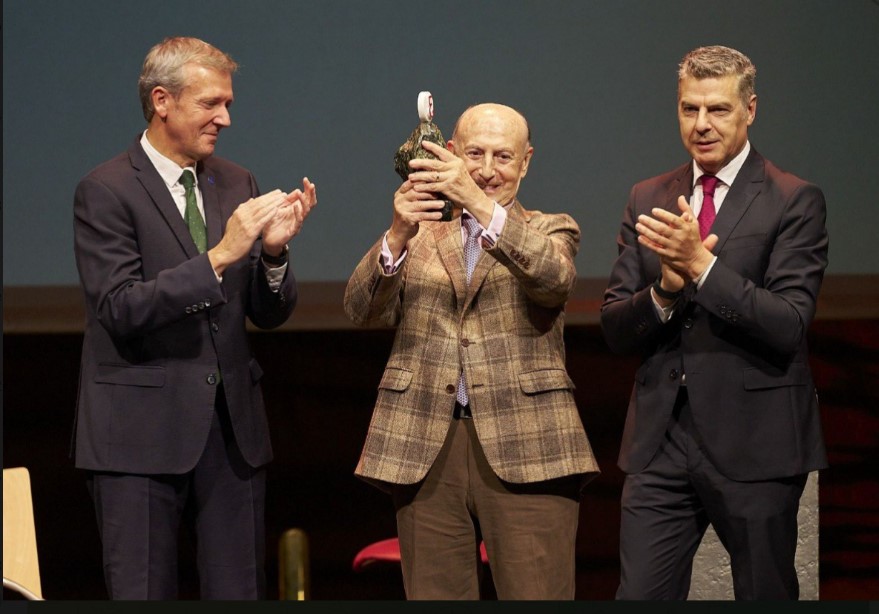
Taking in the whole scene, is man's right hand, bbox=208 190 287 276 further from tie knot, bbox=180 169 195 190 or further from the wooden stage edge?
the wooden stage edge

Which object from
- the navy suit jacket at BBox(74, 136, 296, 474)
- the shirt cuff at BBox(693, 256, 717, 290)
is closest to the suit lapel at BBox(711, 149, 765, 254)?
the shirt cuff at BBox(693, 256, 717, 290)

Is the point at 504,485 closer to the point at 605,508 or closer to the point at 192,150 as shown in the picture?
the point at 192,150

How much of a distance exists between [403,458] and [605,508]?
6.30 ft

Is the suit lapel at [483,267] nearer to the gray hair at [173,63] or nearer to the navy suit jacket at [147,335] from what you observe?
the navy suit jacket at [147,335]

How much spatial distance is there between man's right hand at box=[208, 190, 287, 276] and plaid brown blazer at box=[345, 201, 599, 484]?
237 mm

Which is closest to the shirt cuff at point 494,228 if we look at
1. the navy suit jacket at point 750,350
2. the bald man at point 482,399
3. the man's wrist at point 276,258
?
the bald man at point 482,399

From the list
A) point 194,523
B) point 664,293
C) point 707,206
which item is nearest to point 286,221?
point 194,523

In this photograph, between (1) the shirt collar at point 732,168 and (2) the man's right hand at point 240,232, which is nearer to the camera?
(2) the man's right hand at point 240,232

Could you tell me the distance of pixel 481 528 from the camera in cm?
286

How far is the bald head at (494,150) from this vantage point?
288 centimetres

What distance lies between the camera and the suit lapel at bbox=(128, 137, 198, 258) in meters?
2.89

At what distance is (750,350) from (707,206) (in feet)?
1.08

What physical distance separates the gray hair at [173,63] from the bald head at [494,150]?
55 cm

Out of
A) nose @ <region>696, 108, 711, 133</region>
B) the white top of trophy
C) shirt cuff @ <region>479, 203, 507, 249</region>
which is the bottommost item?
shirt cuff @ <region>479, 203, 507, 249</region>
